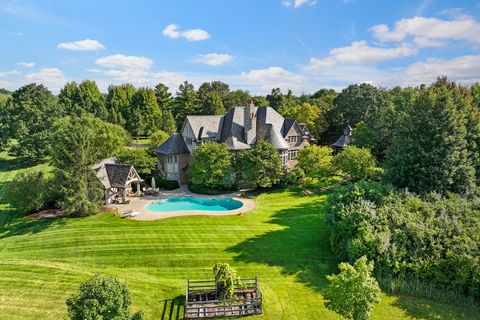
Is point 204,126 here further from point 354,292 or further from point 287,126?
point 354,292

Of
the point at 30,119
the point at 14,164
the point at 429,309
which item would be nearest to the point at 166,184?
the point at 429,309

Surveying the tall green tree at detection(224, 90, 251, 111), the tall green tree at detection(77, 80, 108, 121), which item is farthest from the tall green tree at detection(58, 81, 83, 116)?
the tall green tree at detection(224, 90, 251, 111)

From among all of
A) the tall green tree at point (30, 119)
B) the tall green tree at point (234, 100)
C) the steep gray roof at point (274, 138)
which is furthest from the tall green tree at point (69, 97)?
the steep gray roof at point (274, 138)

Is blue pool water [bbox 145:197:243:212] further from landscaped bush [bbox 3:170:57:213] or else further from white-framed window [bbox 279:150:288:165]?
white-framed window [bbox 279:150:288:165]

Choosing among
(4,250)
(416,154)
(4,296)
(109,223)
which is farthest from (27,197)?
(416,154)

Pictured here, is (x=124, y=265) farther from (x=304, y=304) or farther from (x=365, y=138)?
(x=365, y=138)
